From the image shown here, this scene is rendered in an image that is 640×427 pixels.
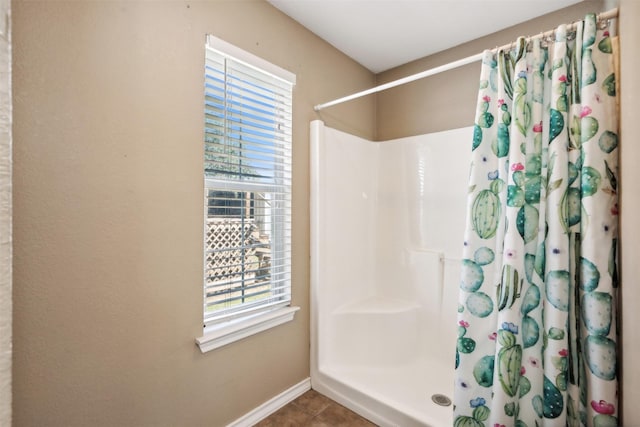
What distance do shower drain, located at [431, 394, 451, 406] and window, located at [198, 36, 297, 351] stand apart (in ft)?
3.57

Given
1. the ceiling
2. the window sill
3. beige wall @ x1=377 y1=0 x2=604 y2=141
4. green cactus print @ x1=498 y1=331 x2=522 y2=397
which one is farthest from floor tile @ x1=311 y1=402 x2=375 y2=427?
the ceiling

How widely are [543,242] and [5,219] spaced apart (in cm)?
179

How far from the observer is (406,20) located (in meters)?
1.93

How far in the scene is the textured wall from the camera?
2.68ft

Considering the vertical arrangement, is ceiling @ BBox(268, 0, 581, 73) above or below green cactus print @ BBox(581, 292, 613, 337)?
above

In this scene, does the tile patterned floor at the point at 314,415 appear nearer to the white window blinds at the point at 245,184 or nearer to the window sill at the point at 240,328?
the window sill at the point at 240,328

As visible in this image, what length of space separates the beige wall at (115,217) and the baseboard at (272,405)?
42mm

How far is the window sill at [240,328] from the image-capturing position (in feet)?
4.82

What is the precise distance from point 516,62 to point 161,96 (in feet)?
Answer: 5.10

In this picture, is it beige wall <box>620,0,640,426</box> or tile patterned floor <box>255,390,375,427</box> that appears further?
tile patterned floor <box>255,390,375,427</box>

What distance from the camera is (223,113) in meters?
1.57

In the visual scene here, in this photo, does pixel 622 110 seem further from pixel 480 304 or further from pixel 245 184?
pixel 245 184

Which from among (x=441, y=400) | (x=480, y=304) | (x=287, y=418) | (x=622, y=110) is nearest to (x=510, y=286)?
(x=480, y=304)

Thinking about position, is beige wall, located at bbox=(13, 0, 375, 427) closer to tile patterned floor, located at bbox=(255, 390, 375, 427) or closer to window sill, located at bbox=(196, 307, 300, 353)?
window sill, located at bbox=(196, 307, 300, 353)
